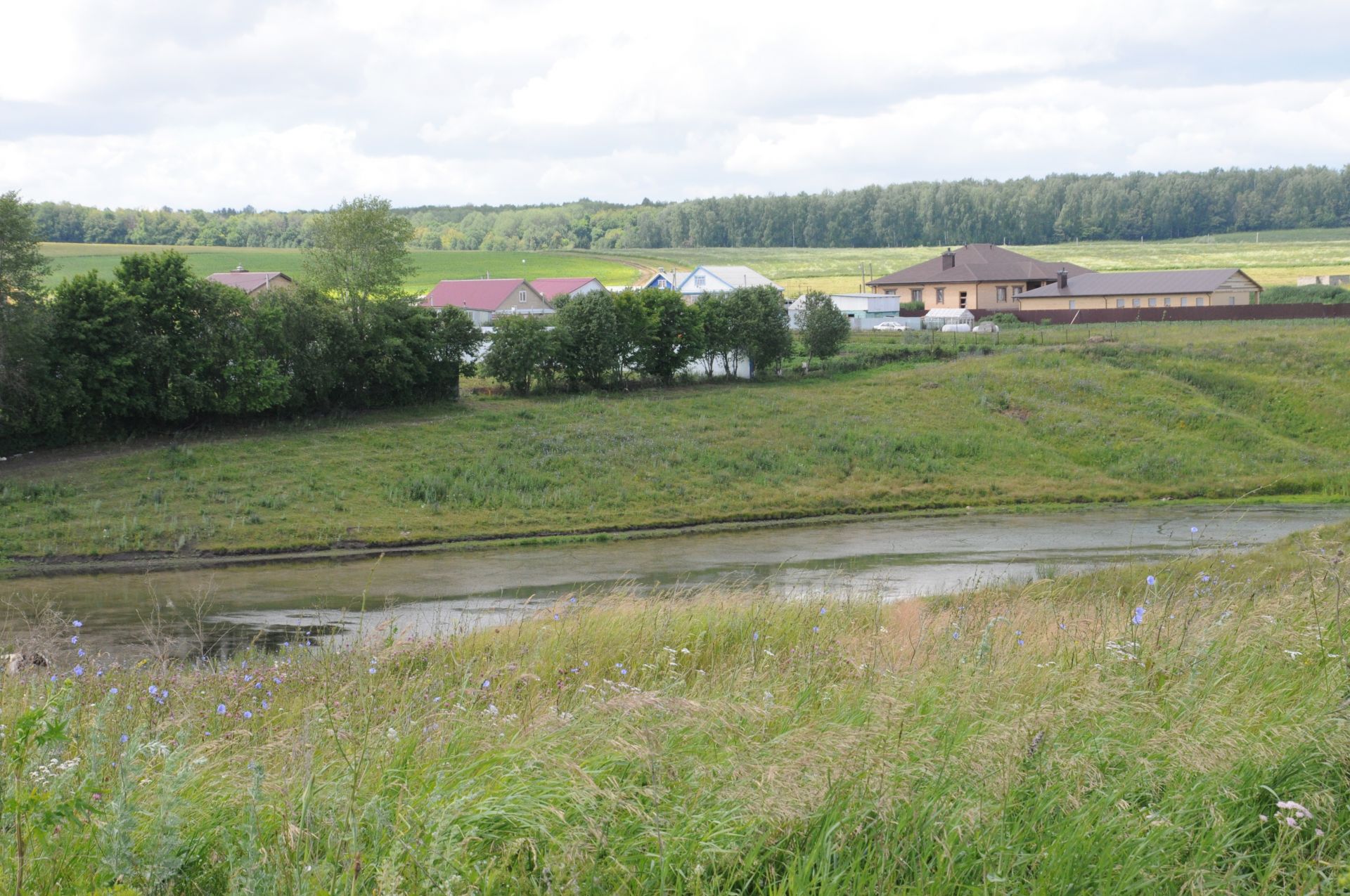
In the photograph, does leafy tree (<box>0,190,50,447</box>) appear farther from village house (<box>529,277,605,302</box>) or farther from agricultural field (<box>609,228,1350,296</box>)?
agricultural field (<box>609,228,1350,296</box>)

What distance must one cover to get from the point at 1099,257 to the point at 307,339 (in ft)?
392

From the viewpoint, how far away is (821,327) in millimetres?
53594

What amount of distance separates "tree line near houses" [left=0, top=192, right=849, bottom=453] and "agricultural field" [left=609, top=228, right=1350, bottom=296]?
5629 centimetres

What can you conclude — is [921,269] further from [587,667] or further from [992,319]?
[587,667]

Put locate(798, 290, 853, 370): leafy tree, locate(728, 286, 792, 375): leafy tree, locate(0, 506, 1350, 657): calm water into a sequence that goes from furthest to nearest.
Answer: locate(798, 290, 853, 370): leafy tree
locate(728, 286, 792, 375): leafy tree
locate(0, 506, 1350, 657): calm water

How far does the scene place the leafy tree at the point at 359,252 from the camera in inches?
1807

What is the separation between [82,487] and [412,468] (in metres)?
9.64

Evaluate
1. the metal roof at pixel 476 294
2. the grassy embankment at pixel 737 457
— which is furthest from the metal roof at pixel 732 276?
the grassy embankment at pixel 737 457

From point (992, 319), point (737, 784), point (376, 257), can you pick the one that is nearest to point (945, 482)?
point (376, 257)

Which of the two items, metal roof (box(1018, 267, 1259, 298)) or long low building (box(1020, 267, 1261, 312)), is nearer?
long low building (box(1020, 267, 1261, 312))

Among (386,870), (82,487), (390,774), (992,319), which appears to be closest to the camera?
(386,870)

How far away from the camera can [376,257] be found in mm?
46938

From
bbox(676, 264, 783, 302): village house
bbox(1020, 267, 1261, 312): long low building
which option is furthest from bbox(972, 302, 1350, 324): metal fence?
→ bbox(676, 264, 783, 302): village house

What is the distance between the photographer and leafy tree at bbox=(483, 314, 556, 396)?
1832 inches
